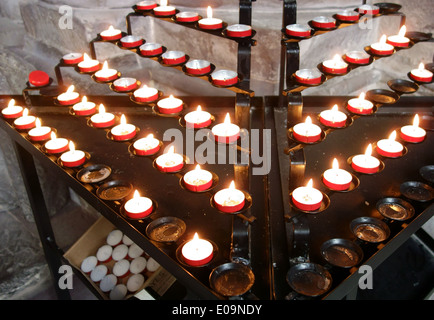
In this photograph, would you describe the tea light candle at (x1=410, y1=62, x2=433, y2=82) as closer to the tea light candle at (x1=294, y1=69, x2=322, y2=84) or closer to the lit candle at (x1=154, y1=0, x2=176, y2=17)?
the tea light candle at (x1=294, y1=69, x2=322, y2=84)

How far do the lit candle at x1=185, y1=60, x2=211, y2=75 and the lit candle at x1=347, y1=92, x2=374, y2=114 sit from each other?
488 millimetres

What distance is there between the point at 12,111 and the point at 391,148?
1355 mm

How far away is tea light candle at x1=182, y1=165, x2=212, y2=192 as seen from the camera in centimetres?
113

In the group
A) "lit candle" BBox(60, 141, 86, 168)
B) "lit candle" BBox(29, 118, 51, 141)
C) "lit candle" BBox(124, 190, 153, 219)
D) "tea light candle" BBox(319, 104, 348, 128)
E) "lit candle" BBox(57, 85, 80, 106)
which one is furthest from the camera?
"lit candle" BBox(57, 85, 80, 106)

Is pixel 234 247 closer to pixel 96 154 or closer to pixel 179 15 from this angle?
pixel 96 154

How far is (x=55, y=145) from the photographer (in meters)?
1.45

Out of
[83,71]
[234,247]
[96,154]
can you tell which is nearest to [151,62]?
[83,71]

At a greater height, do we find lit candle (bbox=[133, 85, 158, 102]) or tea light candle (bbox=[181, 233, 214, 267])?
lit candle (bbox=[133, 85, 158, 102])

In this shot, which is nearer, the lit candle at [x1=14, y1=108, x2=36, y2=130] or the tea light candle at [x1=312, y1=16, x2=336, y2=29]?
the tea light candle at [x1=312, y1=16, x2=336, y2=29]

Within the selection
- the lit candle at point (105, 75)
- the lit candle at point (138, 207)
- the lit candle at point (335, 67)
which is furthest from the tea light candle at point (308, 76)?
the lit candle at point (105, 75)

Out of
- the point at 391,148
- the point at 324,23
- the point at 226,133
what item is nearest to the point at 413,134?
the point at 391,148

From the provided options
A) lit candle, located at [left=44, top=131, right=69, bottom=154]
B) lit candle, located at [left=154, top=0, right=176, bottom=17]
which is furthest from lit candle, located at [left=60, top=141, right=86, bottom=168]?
lit candle, located at [left=154, top=0, right=176, bottom=17]

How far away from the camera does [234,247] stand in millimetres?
1078

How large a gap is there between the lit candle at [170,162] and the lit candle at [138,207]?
0.10 m
